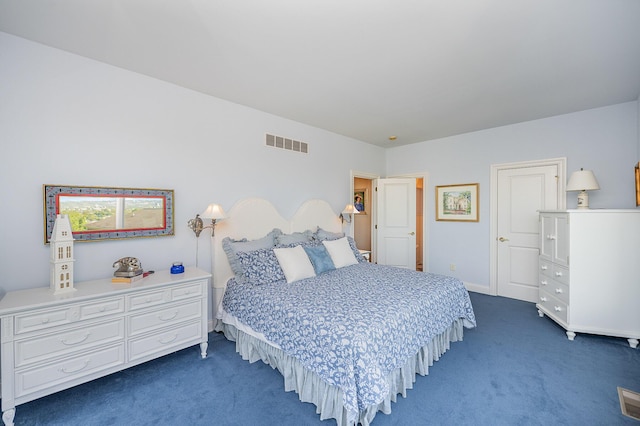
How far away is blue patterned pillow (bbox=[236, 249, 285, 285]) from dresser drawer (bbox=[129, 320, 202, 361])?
0.61 m

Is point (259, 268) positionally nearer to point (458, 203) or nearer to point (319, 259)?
point (319, 259)

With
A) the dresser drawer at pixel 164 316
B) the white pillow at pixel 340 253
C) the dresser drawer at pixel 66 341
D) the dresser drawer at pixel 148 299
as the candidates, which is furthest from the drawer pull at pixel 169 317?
the white pillow at pixel 340 253

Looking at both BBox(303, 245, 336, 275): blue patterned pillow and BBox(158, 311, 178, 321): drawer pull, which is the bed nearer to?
BBox(303, 245, 336, 275): blue patterned pillow

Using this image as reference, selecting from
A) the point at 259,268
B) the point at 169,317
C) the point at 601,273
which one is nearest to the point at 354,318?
the point at 259,268

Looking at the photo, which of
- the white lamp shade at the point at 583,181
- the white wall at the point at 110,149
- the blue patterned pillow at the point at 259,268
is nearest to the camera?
the white wall at the point at 110,149

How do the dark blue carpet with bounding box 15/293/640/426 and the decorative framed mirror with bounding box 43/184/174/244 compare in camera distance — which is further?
the decorative framed mirror with bounding box 43/184/174/244

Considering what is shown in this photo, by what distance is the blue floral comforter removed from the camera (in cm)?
170

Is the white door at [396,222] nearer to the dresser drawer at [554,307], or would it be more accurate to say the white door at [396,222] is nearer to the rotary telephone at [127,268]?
the dresser drawer at [554,307]

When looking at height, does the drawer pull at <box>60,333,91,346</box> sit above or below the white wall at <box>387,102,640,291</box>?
below

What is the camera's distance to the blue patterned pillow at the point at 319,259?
10.5 feet

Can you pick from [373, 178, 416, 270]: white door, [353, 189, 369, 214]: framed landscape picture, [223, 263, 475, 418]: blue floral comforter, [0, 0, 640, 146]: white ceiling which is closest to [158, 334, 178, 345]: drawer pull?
[223, 263, 475, 418]: blue floral comforter

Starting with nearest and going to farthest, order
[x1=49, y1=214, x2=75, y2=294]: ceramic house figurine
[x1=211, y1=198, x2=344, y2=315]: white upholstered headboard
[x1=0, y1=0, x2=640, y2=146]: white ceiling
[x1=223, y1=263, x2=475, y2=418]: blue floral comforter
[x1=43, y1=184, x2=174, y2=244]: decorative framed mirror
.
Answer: [x1=223, y1=263, x2=475, y2=418]: blue floral comforter < [x1=0, y1=0, x2=640, y2=146]: white ceiling < [x1=49, y1=214, x2=75, y2=294]: ceramic house figurine < [x1=43, y1=184, x2=174, y2=244]: decorative framed mirror < [x1=211, y1=198, x2=344, y2=315]: white upholstered headboard

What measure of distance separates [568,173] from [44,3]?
5697 mm

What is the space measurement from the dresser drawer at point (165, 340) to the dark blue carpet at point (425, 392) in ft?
0.71
